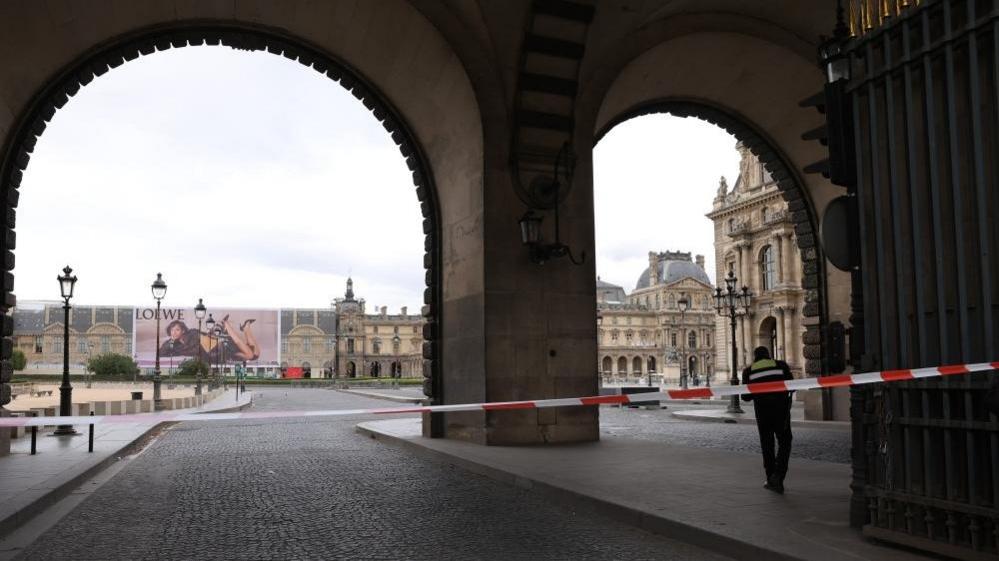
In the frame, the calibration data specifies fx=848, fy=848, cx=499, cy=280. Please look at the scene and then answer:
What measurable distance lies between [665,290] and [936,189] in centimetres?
12432

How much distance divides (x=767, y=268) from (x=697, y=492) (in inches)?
2083

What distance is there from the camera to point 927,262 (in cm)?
489

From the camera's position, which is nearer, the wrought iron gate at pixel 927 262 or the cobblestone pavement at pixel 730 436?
the wrought iron gate at pixel 927 262

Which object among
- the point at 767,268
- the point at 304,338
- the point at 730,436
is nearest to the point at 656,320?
the point at 304,338

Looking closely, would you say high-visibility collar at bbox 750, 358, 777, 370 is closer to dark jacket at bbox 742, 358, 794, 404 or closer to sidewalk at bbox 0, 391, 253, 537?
dark jacket at bbox 742, 358, 794, 404

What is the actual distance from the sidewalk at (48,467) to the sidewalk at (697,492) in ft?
13.9

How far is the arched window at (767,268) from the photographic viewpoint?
186ft

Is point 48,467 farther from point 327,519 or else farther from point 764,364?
point 764,364

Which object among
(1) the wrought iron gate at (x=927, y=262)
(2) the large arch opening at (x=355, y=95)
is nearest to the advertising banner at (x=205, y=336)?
(2) the large arch opening at (x=355, y=95)

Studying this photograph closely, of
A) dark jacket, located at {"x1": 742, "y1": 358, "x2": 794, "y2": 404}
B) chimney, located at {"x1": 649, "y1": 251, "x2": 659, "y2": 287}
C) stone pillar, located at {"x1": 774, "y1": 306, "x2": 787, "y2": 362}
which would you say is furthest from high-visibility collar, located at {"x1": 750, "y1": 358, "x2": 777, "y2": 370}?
chimney, located at {"x1": 649, "y1": 251, "x2": 659, "y2": 287}

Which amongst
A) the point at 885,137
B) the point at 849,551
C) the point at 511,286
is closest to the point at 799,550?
the point at 849,551

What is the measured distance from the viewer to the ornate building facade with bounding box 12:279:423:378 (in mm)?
118438

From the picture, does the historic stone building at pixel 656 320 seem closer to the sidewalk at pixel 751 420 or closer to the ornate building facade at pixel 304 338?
the ornate building facade at pixel 304 338

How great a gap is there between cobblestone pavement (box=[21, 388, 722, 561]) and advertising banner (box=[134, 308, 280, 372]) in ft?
334
